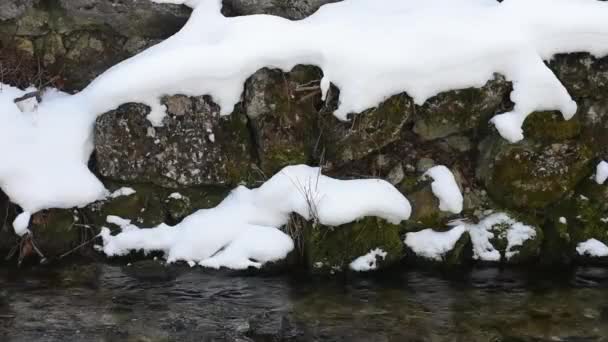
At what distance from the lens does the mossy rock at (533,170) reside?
5121 mm

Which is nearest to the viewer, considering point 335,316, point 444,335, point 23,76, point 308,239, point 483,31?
point 444,335

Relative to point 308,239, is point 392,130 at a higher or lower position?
higher

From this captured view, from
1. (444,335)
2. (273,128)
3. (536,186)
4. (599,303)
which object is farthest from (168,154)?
(599,303)

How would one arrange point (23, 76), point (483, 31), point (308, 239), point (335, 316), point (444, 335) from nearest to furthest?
point (444, 335)
point (335, 316)
point (308, 239)
point (483, 31)
point (23, 76)

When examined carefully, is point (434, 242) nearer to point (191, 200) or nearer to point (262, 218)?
point (262, 218)

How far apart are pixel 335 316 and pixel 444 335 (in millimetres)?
795

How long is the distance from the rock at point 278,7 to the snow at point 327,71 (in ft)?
1.23

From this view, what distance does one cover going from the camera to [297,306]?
175 inches

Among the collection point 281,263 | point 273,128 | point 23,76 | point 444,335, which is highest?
point 23,76

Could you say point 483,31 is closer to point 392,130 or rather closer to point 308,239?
point 392,130

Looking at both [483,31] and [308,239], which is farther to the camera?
[483,31]

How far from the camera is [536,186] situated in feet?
17.0

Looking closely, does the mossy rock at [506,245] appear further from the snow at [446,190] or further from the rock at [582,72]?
the rock at [582,72]

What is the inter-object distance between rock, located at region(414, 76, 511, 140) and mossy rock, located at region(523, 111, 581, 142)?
12.6 inches
